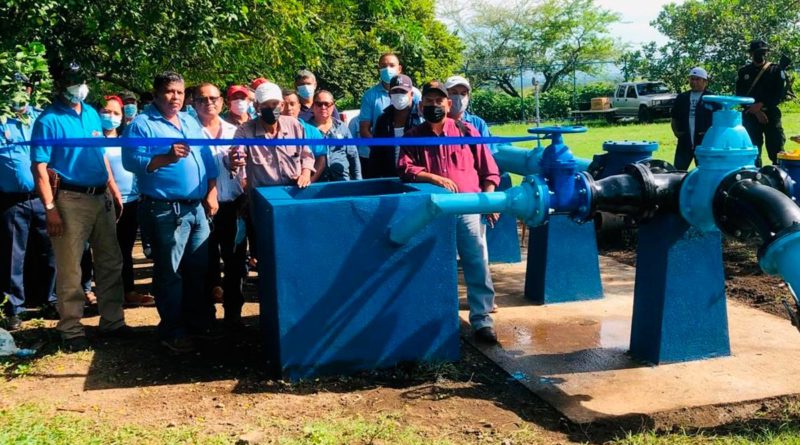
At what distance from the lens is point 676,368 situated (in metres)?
4.46

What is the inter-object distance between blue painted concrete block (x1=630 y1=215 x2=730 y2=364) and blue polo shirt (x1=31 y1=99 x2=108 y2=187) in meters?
3.49

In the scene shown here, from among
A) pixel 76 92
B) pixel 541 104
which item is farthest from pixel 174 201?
pixel 541 104

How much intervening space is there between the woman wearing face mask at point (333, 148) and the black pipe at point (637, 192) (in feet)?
9.06

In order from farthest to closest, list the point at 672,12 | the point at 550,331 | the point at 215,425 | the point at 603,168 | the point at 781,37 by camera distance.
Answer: the point at 672,12, the point at 781,37, the point at 603,168, the point at 550,331, the point at 215,425

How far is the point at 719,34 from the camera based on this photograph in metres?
28.2

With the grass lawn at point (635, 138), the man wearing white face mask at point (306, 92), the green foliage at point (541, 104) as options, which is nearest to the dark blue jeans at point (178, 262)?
the man wearing white face mask at point (306, 92)

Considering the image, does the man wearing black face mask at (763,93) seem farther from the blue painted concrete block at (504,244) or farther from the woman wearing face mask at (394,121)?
the woman wearing face mask at (394,121)

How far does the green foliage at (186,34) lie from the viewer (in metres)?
6.47

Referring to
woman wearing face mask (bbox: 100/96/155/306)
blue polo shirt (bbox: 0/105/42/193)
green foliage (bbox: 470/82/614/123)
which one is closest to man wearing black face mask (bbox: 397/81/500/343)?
woman wearing face mask (bbox: 100/96/155/306)

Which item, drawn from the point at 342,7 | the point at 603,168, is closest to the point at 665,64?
the point at 342,7

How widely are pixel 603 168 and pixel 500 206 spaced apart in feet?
7.15

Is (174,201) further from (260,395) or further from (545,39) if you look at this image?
(545,39)

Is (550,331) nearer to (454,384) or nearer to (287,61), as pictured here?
(454,384)

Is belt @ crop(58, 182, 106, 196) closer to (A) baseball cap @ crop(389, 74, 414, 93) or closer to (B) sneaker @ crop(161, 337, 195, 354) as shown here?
(B) sneaker @ crop(161, 337, 195, 354)
